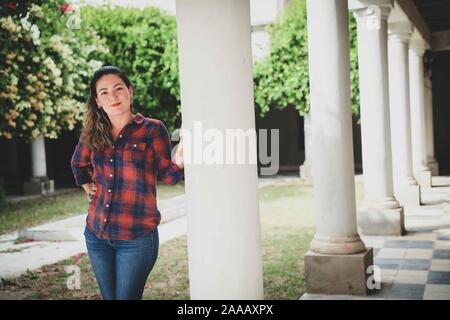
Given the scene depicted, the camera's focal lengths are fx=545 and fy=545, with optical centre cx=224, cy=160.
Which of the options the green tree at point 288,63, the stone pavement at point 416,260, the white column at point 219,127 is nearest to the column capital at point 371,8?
the stone pavement at point 416,260

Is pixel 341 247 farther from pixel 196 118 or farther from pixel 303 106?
pixel 303 106

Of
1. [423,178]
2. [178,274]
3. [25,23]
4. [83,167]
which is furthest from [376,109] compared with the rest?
[25,23]

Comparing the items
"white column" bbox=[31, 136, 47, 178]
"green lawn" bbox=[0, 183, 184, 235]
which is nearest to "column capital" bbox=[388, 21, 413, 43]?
"green lawn" bbox=[0, 183, 184, 235]

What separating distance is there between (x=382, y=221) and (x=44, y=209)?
9090mm

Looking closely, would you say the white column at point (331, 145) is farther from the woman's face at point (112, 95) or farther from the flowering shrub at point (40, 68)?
the flowering shrub at point (40, 68)

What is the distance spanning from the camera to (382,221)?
805cm

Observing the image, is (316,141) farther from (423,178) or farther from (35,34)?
(423,178)

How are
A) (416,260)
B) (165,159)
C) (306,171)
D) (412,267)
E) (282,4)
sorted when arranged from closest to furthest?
(165,159), (412,267), (416,260), (306,171), (282,4)

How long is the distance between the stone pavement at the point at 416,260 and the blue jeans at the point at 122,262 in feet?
8.73

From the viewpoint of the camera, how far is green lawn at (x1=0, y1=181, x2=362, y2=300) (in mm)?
5898

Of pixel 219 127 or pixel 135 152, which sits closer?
pixel 219 127

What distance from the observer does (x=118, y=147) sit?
2951 millimetres

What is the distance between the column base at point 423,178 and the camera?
1362cm

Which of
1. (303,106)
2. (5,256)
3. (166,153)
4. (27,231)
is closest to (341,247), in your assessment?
(166,153)
